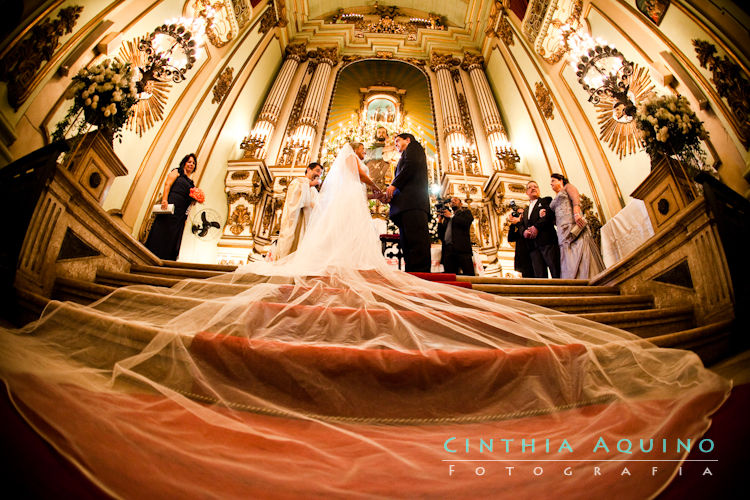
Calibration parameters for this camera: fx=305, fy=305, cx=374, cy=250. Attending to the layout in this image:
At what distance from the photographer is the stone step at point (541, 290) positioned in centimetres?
239

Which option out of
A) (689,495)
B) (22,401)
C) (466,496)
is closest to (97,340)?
(22,401)

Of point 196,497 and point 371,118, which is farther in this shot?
point 371,118

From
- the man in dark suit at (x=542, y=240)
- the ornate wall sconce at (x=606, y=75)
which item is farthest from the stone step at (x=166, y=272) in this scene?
the ornate wall sconce at (x=606, y=75)

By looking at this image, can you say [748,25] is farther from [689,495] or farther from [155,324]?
[155,324]

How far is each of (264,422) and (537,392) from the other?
80 cm

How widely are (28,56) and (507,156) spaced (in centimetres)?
745

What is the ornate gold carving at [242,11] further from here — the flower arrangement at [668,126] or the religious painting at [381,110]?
the flower arrangement at [668,126]

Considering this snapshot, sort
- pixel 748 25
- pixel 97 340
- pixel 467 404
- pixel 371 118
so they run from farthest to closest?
pixel 371 118
pixel 748 25
pixel 97 340
pixel 467 404

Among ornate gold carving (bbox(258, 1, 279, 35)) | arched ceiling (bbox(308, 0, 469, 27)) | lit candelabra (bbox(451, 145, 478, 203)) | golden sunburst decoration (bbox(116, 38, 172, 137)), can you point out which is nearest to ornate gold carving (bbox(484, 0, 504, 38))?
arched ceiling (bbox(308, 0, 469, 27))

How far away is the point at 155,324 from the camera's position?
1.12 metres

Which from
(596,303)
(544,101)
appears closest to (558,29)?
(544,101)

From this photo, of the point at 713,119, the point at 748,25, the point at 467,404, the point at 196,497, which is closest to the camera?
the point at 196,497

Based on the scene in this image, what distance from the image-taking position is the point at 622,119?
4.66m

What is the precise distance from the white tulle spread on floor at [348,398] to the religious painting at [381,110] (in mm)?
9448
